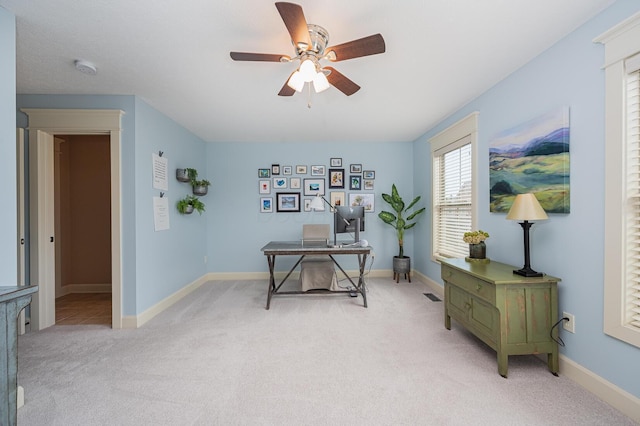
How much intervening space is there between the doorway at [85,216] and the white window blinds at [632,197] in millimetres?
5744

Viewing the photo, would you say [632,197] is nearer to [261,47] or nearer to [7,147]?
[261,47]

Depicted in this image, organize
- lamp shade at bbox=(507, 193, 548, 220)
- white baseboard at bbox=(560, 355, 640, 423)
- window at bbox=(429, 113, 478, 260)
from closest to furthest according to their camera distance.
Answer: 1. white baseboard at bbox=(560, 355, 640, 423)
2. lamp shade at bbox=(507, 193, 548, 220)
3. window at bbox=(429, 113, 478, 260)

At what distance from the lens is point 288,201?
15.9ft

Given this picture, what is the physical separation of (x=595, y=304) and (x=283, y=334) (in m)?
2.46

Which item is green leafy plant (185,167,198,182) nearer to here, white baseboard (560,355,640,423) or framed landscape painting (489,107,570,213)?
framed landscape painting (489,107,570,213)

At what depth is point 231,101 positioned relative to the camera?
9.95 feet

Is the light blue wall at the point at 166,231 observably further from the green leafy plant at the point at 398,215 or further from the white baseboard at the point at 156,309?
the green leafy plant at the point at 398,215

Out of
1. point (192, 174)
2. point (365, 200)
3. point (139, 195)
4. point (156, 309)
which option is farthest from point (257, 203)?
point (156, 309)

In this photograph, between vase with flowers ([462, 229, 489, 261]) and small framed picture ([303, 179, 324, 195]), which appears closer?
vase with flowers ([462, 229, 489, 261])

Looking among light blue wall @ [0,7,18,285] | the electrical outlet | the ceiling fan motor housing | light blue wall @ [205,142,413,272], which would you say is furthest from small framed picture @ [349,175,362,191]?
light blue wall @ [0,7,18,285]

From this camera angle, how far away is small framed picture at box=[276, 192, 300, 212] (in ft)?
15.9

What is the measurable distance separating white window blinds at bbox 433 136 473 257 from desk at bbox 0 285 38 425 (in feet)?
12.1

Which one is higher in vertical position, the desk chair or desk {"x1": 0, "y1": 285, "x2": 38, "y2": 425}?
desk {"x1": 0, "y1": 285, "x2": 38, "y2": 425}

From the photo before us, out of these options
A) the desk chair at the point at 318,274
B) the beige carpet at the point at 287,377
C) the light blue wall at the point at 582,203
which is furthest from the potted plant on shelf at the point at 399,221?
the light blue wall at the point at 582,203
